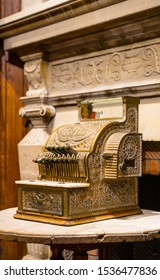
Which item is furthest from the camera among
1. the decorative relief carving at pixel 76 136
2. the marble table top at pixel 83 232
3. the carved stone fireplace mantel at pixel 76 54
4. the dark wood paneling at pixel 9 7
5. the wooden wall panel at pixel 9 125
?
the wooden wall panel at pixel 9 125

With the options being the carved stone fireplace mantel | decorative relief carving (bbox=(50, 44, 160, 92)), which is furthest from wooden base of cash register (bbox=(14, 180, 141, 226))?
decorative relief carving (bbox=(50, 44, 160, 92))

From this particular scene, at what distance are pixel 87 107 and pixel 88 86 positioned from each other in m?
0.52

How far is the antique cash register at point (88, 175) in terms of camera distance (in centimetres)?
212

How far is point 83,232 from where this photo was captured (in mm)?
1919

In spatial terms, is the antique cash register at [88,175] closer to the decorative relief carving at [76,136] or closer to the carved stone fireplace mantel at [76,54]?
the decorative relief carving at [76,136]

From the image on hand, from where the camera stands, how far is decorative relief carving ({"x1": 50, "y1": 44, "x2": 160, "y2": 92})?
2.65 meters

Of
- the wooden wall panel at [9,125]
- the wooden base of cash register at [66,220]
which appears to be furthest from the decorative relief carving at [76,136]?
the wooden wall panel at [9,125]

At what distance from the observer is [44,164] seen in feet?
7.71

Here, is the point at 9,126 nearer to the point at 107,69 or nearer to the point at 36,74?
the point at 36,74

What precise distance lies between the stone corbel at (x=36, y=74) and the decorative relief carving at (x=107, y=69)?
0.20 feet

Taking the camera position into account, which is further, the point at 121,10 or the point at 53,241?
the point at 121,10

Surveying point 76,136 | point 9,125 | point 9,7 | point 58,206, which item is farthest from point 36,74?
point 58,206
